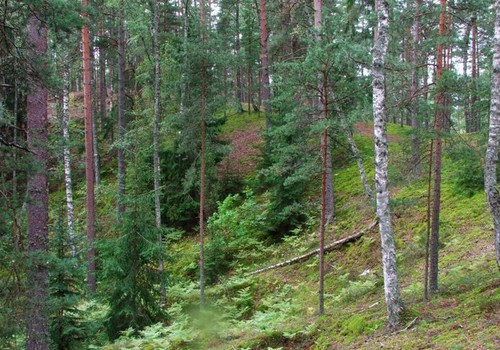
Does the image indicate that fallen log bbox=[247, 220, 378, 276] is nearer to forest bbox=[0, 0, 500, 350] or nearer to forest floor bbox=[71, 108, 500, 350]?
→ forest bbox=[0, 0, 500, 350]

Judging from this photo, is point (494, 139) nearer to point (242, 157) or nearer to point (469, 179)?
point (469, 179)

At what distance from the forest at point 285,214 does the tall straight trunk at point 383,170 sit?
0.12ft

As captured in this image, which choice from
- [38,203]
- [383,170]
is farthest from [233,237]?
[38,203]

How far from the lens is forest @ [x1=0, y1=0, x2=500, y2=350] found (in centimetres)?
771

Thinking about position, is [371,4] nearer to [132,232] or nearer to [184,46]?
[184,46]

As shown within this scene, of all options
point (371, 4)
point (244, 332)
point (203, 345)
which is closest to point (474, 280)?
point (244, 332)

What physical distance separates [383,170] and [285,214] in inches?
319

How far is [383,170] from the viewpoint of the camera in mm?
8703

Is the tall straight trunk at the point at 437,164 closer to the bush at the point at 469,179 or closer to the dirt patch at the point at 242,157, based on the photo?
the bush at the point at 469,179

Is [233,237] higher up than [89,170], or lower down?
lower down

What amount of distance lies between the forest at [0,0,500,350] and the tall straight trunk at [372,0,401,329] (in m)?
0.04

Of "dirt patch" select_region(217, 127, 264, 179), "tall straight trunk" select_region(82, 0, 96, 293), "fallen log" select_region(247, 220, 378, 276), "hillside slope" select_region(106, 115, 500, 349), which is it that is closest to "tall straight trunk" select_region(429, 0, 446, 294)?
"hillside slope" select_region(106, 115, 500, 349)

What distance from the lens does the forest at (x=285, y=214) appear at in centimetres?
771

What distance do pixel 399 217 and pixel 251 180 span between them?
8472 mm
